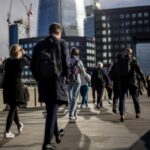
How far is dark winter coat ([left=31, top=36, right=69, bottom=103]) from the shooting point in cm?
732

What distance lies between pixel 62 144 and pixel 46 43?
5.27 ft

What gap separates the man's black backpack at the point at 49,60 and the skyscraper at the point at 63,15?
571 feet

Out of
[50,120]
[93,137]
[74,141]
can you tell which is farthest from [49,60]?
[93,137]

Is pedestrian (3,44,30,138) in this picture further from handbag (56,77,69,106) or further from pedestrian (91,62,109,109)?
pedestrian (91,62,109,109)

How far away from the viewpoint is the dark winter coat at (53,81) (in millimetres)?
7316

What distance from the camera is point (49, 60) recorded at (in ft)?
24.0

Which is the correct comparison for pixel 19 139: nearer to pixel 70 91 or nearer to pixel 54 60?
pixel 54 60

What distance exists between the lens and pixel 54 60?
7344mm

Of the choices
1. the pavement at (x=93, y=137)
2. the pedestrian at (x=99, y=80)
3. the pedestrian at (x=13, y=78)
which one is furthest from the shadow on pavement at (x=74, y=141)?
the pedestrian at (x=99, y=80)

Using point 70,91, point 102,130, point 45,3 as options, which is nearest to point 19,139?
point 102,130

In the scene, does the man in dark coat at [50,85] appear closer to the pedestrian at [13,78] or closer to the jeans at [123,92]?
the pedestrian at [13,78]

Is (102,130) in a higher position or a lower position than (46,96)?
lower

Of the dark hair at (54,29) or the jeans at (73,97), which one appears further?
the jeans at (73,97)

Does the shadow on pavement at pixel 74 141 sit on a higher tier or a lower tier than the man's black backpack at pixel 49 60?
lower
